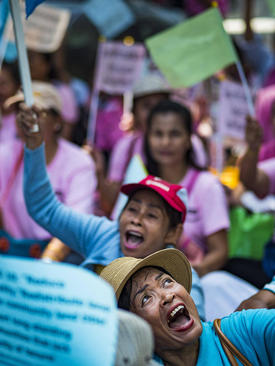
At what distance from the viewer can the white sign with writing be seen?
13.4 ft

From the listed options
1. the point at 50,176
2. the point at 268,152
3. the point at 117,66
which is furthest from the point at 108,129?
the point at 50,176

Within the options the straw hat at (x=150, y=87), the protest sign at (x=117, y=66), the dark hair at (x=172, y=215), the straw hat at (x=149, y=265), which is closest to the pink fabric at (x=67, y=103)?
the protest sign at (x=117, y=66)

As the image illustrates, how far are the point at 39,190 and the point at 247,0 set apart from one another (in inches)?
97.6

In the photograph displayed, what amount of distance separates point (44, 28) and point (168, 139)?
1.76 meters

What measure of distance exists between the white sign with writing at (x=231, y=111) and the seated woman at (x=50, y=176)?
1214mm

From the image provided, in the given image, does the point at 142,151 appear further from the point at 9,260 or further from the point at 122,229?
the point at 9,260

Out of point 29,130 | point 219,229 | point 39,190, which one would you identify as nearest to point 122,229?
point 39,190

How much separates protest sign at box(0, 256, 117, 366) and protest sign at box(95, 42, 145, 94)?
3480mm

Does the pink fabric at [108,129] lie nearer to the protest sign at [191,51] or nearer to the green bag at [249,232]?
the green bag at [249,232]

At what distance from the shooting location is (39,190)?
2.50 m

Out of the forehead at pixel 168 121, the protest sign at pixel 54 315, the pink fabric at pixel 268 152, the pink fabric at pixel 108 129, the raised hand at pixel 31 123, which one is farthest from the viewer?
the pink fabric at pixel 108 129

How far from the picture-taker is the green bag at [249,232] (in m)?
3.95

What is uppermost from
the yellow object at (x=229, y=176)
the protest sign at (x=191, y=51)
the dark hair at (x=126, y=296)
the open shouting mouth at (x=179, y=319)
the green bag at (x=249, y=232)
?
the protest sign at (x=191, y=51)

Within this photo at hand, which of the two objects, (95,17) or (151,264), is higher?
(95,17)
